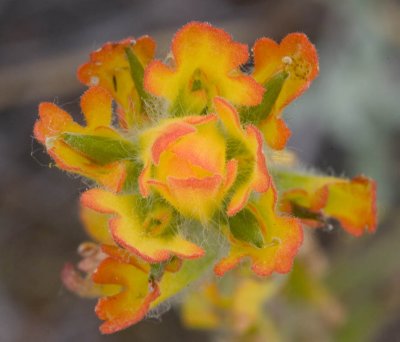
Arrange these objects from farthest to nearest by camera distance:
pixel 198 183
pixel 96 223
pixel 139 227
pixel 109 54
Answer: pixel 96 223 < pixel 109 54 < pixel 139 227 < pixel 198 183

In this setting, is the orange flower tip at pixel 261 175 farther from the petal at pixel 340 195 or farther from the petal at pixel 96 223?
the petal at pixel 96 223

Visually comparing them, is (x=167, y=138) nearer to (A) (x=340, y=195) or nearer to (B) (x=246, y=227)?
(B) (x=246, y=227)

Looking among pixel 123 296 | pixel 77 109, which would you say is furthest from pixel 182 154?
pixel 77 109

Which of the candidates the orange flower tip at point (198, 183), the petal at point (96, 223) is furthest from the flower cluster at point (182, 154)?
the petal at point (96, 223)

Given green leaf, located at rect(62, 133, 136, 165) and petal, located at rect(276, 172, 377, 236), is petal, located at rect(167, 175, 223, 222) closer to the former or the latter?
green leaf, located at rect(62, 133, 136, 165)

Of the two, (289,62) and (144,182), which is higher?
(289,62)

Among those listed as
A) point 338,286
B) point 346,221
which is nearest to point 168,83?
point 346,221
